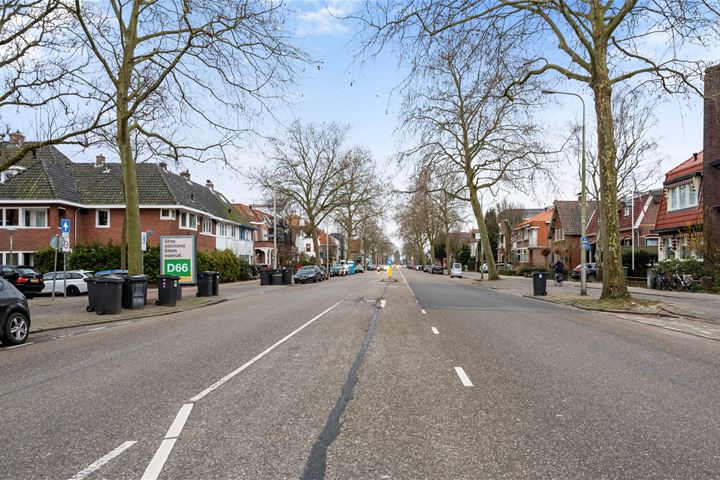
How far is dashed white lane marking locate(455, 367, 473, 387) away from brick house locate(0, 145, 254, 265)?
32221mm

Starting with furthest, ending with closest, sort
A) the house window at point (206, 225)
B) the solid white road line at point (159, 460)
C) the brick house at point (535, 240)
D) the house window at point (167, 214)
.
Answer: the brick house at point (535, 240), the house window at point (206, 225), the house window at point (167, 214), the solid white road line at point (159, 460)

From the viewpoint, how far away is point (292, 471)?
12.9 ft

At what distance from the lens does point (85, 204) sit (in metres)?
41.5

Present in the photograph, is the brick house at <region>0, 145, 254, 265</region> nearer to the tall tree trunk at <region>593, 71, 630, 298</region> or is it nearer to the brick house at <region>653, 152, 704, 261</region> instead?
the tall tree trunk at <region>593, 71, 630, 298</region>

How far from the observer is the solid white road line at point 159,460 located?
387cm

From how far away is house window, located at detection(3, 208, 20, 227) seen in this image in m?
38.0

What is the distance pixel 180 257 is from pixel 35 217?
20.3 metres

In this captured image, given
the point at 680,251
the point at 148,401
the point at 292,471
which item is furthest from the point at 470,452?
the point at 680,251

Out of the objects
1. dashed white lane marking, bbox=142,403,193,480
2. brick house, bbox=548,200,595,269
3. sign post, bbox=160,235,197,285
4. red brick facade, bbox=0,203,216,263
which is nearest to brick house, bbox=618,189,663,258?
brick house, bbox=548,200,595,269

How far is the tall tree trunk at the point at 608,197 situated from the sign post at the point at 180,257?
16478 millimetres

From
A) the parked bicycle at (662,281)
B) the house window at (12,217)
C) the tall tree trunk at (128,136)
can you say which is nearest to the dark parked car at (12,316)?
the tall tree trunk at (128,136)

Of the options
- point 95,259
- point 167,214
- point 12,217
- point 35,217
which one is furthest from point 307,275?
point 12,217

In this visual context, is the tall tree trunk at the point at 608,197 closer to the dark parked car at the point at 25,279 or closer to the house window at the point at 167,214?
the dark parked car at the point at 25,279

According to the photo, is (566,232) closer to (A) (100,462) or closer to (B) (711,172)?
(B) (711,172)
